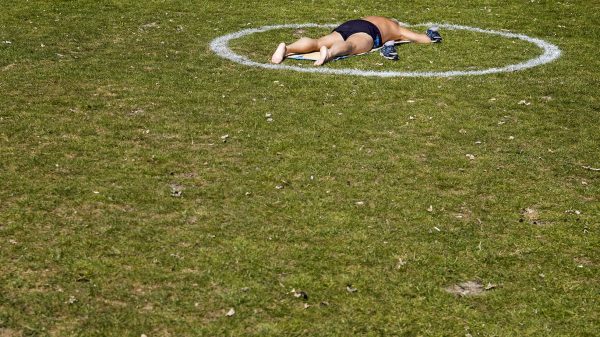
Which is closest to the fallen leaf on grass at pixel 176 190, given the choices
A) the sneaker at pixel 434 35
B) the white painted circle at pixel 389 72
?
the white painted circle at pixel 389 72

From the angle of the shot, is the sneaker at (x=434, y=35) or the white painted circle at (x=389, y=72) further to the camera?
the sneaker at (x=434, y=35)

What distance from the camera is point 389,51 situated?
14.7 metres

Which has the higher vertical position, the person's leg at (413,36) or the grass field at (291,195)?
the grass field at (291,195)

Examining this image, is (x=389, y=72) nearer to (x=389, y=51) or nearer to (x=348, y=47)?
(x=389, y=51)

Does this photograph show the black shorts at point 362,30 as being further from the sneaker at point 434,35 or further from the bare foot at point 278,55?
the bare foot at point 278,55

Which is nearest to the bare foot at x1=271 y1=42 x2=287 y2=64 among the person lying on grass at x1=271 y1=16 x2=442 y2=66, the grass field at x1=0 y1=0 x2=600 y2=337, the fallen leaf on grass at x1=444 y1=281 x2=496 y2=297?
the person lying on grass at x1=271 y1=16 x2=442 y2=66

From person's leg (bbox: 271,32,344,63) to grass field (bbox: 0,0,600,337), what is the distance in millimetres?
A: 270

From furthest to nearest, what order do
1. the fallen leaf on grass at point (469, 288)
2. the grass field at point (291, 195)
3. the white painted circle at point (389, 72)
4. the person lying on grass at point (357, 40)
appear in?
the person lying on grass at point (357, 40), the white painted circle at point (389, 72), the fallen leaf on grass at point (469, 288), the grass field at point (291, 195)

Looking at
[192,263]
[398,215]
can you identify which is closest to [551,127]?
[398,215]

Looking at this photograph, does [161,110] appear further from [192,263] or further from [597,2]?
[597,2]

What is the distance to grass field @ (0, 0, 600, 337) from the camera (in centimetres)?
655

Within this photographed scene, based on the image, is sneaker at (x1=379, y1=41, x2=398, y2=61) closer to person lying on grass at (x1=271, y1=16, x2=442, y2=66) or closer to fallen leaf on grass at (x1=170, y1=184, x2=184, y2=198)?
person lying on grass at (x1=271, y1=16, x2=442, y2=66)

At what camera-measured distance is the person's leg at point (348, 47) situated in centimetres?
1424

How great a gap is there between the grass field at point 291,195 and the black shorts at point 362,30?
0.62 meters
